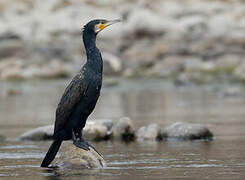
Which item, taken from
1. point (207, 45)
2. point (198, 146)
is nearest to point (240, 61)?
point (207, 45)

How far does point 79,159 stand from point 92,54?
1583 millimetres

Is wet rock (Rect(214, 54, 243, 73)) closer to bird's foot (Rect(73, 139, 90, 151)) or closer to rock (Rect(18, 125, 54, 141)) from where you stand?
rock (Rect(18, 125, 54, 141))

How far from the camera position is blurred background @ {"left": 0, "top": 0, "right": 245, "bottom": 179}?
15984 millimetres

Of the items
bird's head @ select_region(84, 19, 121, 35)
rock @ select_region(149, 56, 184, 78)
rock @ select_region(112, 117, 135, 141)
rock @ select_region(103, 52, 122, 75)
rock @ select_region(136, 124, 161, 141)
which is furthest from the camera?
rock @ select_region(103, 52, 122, 75)

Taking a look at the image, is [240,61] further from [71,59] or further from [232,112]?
[232,112]

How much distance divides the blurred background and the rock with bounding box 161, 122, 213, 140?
1.19 feet

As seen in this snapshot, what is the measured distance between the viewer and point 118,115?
19.9 m

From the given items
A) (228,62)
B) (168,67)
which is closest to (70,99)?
(228,62)

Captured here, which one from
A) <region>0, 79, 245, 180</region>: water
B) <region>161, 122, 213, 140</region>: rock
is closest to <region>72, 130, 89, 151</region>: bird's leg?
<region>0, 79, 245, 180</region>: water

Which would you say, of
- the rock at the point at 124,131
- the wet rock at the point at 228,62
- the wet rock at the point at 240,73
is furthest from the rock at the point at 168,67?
the rock at the point at 124,131

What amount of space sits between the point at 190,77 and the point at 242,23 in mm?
15379

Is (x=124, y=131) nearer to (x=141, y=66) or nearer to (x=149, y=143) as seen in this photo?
(x=149, y=143)

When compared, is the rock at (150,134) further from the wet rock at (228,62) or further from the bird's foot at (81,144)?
the wet rock at (228,62)

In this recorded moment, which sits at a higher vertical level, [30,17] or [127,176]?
[30,17]
